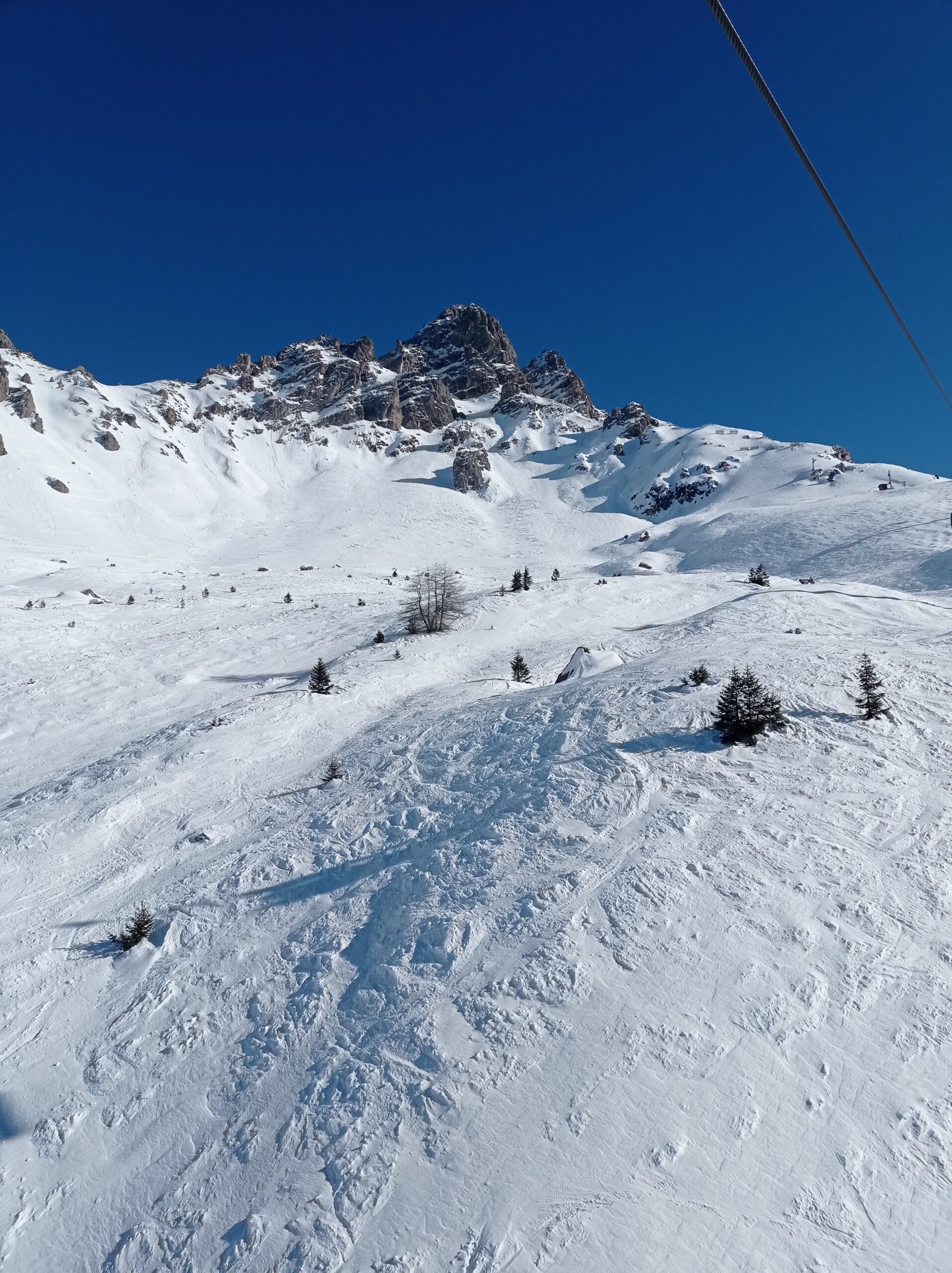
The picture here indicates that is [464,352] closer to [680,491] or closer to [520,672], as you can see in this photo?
[680,491]

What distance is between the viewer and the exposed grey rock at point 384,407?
131 meters

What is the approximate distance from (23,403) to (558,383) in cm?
11803

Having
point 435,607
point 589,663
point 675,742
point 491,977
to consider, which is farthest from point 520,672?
point 491,977

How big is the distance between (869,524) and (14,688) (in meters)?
57.9

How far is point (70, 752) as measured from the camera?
577 inches

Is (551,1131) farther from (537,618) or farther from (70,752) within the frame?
(537,618)

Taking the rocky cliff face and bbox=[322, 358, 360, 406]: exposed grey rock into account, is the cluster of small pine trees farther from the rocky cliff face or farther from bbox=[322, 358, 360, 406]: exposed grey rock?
bbox=[322, 358, 360, 406]: exposed grey rock

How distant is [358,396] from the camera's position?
13538cm

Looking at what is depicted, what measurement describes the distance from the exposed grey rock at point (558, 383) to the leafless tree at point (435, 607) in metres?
128

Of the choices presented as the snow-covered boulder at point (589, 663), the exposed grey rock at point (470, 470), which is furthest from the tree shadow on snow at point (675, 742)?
the exposed grey rock at point (470, 470)

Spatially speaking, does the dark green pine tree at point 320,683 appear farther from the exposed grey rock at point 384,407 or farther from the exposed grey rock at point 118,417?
the exposed grey rock at point 384,407

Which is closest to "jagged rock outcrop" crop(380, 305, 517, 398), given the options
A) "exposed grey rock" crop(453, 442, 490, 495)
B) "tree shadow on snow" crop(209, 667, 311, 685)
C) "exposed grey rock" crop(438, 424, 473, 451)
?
"exposed grey rock" crop(438, 424, 473, 451)

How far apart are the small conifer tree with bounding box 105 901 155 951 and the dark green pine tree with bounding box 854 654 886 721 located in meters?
11.5

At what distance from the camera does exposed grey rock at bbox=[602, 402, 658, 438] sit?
11994cm
